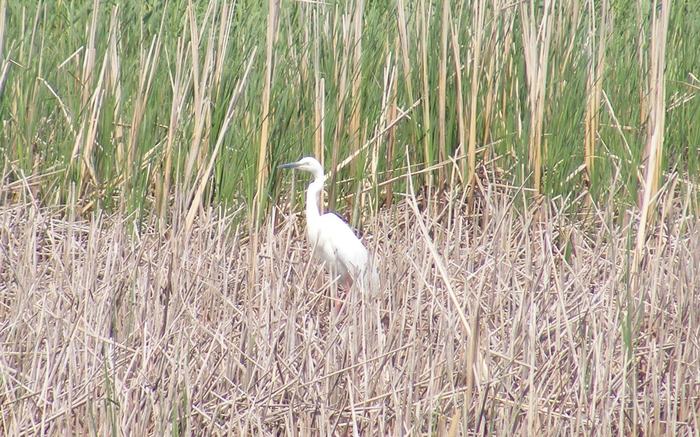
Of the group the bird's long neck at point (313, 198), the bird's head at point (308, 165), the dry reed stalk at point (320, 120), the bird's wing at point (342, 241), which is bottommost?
the bird's wing at point (342, 241)

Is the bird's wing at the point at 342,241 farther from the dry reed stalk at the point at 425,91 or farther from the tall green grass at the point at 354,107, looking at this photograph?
the dry reed stalk at the point at 425,91

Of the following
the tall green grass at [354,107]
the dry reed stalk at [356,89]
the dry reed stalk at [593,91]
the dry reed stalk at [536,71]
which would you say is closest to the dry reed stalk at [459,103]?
the tall green grass at [354,107]

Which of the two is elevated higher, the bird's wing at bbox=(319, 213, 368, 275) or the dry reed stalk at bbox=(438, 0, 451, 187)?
the dry reed stalk at bbox=(438, 0, 451, 187)

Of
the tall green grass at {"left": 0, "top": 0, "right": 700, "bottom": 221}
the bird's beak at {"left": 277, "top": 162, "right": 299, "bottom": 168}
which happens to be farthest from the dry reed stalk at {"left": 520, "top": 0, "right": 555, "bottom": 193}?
the bird's beak at {"left": 277, "top": 162, "right": 299, "bottom": 168}

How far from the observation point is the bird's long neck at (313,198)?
3773mm

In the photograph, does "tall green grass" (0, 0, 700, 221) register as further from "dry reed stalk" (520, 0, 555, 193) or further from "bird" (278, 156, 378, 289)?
"bird" (278, 156, 378, 289)

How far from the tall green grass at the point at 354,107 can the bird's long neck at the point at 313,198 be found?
16 cm

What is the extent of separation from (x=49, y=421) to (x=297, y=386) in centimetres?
58

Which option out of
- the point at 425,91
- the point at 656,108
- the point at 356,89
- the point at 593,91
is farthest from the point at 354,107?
the point at 656,108

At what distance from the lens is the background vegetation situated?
8.59ft

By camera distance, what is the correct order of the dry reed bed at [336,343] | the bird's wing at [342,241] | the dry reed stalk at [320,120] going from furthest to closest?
the dry reed stalk at [320,120] < the bird's wing at [342,241] < the dry reed bed at [336,343]

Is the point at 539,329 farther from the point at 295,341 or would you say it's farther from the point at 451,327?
the point at 295,341

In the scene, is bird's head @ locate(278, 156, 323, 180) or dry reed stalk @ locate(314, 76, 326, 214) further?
dry reed stalk @ locate(314, 76, 326, 214)

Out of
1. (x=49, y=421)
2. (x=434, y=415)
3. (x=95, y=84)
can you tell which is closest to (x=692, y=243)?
(x=434, y=415)
